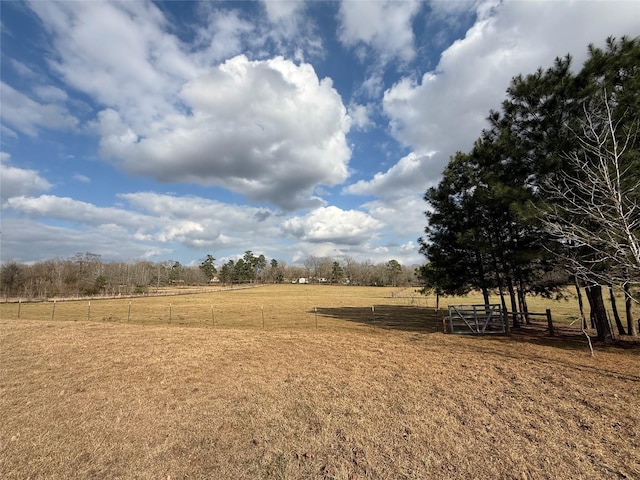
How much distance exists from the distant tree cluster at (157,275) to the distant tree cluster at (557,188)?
54132 mm

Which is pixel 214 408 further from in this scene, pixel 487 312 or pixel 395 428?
pixel 487 312

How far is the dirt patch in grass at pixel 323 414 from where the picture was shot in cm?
474

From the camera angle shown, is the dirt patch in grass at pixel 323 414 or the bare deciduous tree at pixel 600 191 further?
the bare deciduous tree at pixel 600 191

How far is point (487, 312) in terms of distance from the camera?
1705 cm

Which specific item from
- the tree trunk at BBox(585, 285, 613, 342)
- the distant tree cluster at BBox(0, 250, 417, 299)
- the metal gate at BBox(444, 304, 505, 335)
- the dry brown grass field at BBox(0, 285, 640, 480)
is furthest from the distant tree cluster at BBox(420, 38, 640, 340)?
the distant tree cluster at BBox(0, 250, 417, 299)

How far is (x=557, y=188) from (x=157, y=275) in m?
116

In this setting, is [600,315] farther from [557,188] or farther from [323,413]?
[323,413]

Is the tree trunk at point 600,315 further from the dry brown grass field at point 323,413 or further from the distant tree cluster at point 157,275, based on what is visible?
the distant tree cluster at point 157,275

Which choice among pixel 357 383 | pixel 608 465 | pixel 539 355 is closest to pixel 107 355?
pixel 357 383

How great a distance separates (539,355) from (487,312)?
6.11m

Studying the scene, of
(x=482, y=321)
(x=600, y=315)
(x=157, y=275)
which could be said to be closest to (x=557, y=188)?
(x=600, y=315)

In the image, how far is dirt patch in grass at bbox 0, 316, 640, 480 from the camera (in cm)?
474

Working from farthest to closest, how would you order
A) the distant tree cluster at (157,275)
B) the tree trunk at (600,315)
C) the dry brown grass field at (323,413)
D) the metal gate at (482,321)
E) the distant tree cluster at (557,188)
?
the distant tree cluster at (157,275) < the metal gate at (482,321) < the tree trunk at (600,315) < the distant tree cluster at (557,188) < the dry brown grass field at (323,413)

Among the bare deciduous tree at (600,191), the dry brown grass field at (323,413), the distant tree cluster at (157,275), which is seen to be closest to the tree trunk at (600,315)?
the dry brown grass field at (323,413)
